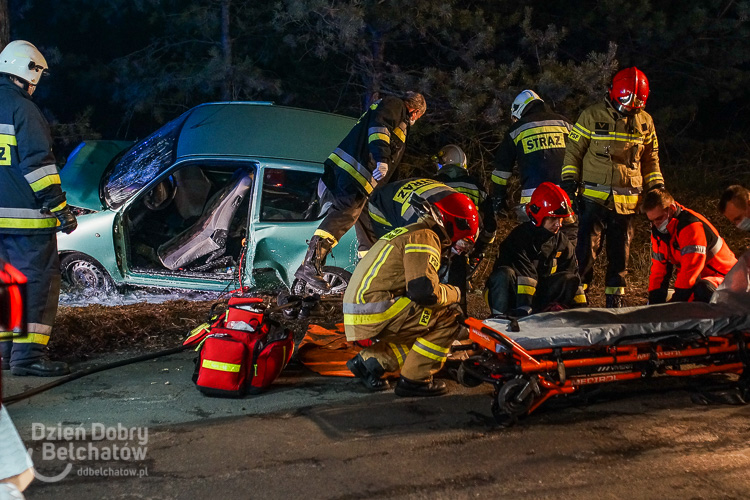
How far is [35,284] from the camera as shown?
5488 mm

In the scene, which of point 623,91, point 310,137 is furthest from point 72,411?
point 623,91

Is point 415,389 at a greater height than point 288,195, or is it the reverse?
point 288,195

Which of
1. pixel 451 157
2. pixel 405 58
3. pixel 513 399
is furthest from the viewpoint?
pixel 405 58

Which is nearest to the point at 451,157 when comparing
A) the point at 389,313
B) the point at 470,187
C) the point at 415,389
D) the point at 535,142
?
the point at 470,187

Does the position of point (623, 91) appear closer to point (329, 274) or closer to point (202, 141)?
point (329, 274)

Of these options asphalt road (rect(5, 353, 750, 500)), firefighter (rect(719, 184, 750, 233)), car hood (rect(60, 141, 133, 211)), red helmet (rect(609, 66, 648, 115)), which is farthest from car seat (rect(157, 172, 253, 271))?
firefighter (rect(719, 184, 750, 233))

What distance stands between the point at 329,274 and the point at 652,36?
19.9ft

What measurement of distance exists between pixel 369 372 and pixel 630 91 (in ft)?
11.3

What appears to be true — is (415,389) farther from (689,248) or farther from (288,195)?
(288,195)

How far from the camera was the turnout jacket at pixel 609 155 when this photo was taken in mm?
6934

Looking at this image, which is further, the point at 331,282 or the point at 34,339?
the point at 331,282

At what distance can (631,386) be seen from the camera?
210 inches

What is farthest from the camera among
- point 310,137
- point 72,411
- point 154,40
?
point 154,40

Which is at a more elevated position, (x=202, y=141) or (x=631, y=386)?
(x=202, y=141)
